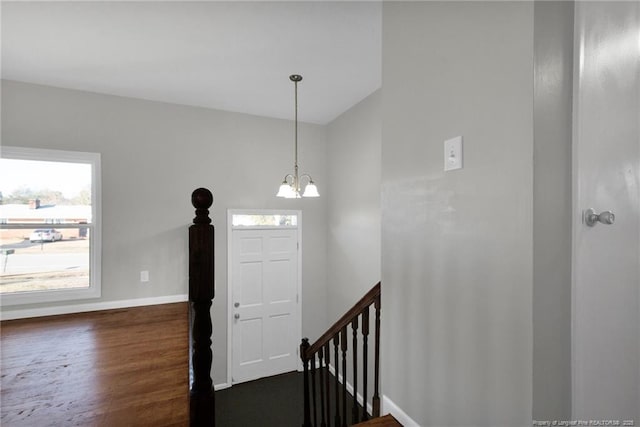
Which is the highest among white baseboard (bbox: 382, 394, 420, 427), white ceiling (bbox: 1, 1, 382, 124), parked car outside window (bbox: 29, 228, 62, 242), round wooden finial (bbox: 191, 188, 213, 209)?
white ceiling (bbox: 1, 1, 382, 124)

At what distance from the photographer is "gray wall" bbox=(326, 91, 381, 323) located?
10.8 ft

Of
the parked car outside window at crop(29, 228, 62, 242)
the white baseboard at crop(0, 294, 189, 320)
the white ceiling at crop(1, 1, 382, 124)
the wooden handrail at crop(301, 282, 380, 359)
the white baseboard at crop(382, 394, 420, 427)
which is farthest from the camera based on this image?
the parked car outside window at crop(29, 228, 62, 242)

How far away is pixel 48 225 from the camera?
298 cm

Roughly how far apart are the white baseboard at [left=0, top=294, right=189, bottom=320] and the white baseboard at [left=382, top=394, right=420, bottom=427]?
8.67ft

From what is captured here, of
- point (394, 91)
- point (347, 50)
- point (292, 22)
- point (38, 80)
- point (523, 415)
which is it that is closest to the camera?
point (523, 415)

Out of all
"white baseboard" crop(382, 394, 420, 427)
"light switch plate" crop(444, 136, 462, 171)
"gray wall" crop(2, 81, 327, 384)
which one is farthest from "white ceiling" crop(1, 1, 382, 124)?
"white baseboard" crop(382, 394, 420, 427)

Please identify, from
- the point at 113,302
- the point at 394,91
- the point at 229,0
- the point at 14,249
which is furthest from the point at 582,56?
the point at 14,249

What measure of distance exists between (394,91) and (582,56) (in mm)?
759

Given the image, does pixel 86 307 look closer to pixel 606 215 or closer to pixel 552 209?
pixel 552 209

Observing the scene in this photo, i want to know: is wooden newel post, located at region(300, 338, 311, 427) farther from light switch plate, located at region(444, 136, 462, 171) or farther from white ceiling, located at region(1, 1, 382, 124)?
white ceiling, located at region(1, 1, 382, 124)

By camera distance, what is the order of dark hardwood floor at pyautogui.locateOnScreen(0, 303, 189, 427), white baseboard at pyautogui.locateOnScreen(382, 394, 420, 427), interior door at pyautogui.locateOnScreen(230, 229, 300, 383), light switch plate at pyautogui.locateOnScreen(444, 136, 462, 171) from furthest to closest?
1. interior door at pyautogui.locateOnScreen(230, 229, 300, 383)
2. white baseboard at pyautogui.locateOnScreen(382, 394, 420, 427)
3. dark hardwood floor at pyautogui.locateOnScreen(0, 303, 189, 427)
4. light switch plate at pyautogui.locateOnScreen(444, 136, 462, 171)

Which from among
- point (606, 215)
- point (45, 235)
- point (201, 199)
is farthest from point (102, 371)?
point (606, 215)

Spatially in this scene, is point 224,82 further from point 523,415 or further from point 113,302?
point 523,415

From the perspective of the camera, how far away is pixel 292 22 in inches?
81.9
